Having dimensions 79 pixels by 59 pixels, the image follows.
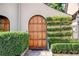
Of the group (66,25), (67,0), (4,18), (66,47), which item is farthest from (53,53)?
(67,0)

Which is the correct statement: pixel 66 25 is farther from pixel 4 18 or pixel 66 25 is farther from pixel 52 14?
pixel 4 18

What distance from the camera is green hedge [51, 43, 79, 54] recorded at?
11.3 m

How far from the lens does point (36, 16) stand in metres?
15.8

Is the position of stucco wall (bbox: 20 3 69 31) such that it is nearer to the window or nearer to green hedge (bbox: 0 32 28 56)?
the window

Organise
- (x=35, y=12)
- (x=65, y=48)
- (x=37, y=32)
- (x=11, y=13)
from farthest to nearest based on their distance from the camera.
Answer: (x=37, y=32) < (x=11, y=13) < (x=35, y=12) < (x=65, y=48)

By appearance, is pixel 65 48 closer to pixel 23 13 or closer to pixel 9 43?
pixel 9 43

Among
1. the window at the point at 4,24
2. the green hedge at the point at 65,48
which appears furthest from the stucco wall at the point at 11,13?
the green hedge at the point at 65,48

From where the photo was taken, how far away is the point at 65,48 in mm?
11422

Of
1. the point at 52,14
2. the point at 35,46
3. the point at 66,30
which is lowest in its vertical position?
the point at 35,46

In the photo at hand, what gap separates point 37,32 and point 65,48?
495 centimetres

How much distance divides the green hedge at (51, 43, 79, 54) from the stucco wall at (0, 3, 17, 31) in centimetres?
476

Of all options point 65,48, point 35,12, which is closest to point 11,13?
point 35,12

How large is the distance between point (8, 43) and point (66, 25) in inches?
256

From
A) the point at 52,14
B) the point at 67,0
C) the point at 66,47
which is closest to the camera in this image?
the point at 67,0
